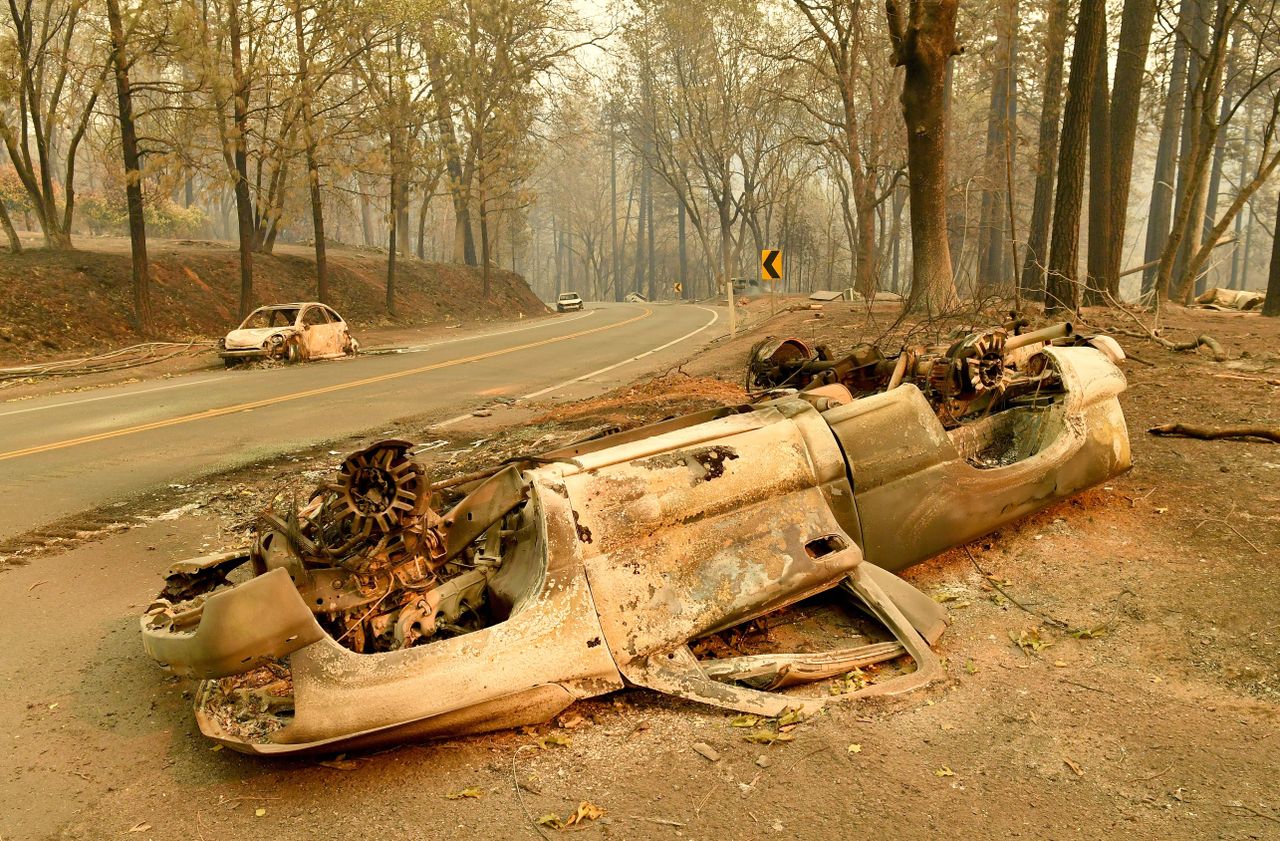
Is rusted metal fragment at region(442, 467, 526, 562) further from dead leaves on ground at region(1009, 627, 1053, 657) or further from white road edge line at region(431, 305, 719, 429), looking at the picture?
white road edge line at region(431, 305, 719, 429)

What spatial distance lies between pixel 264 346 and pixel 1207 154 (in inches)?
765

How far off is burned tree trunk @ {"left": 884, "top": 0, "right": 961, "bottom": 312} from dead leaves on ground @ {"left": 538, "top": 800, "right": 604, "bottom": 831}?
495 inches

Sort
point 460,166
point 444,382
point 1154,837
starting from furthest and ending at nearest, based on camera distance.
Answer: point 460,166 < point 444,382 < point 1154,837

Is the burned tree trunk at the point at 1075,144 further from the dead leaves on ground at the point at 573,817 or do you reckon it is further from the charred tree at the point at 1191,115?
the dead leaves on ground at the point at 573,817

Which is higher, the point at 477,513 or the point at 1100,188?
the point at 1100,188

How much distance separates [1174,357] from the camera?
10500mm

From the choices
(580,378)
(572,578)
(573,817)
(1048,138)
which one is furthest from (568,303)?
(573,817)

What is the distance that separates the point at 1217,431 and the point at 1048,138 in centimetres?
1954

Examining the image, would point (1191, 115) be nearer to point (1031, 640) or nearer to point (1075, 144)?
point (1075, 144)

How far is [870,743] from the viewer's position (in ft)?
10.9

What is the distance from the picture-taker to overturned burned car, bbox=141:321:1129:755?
10.6 feet

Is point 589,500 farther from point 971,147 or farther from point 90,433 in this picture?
point 971,147

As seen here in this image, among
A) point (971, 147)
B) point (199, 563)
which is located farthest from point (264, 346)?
point (971, 147)

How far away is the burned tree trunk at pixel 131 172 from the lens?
18.6 metres
